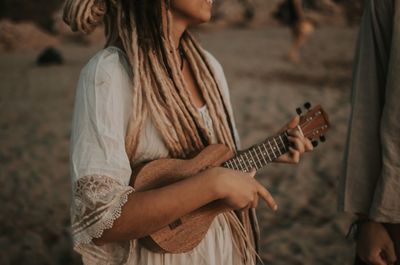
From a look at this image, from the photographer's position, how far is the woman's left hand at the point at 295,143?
75.9 inches

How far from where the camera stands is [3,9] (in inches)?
744

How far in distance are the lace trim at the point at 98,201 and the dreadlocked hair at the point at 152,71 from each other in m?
0.18

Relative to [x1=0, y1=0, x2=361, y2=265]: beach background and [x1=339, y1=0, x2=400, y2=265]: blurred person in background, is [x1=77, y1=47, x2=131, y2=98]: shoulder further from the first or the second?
[x1=0, y1=0, x2=361, y2=265]: beach background

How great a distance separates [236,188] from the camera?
5.34ft

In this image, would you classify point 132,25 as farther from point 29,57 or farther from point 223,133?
point 29,57

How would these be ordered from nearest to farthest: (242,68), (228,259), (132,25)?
1. (132,25)
2. (228,259)
3. (242,68)

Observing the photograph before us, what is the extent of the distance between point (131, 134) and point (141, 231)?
0.28 meters

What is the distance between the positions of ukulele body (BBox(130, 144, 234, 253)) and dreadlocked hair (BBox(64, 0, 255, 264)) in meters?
0.06

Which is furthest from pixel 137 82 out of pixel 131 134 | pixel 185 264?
pixel 185 264

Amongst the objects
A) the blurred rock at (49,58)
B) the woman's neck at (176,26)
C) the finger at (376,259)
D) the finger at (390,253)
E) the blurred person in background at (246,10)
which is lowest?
the blurred person in background at (246,10)

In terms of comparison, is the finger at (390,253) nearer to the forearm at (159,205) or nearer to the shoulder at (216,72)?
the forearm at (159,205)

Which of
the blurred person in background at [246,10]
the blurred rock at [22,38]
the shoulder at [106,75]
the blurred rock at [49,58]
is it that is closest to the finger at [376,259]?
the shoulder at [106,75]

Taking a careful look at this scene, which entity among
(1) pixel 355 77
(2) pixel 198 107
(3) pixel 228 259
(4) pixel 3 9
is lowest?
(4) pixel 3 9

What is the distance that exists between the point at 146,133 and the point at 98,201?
281mm
